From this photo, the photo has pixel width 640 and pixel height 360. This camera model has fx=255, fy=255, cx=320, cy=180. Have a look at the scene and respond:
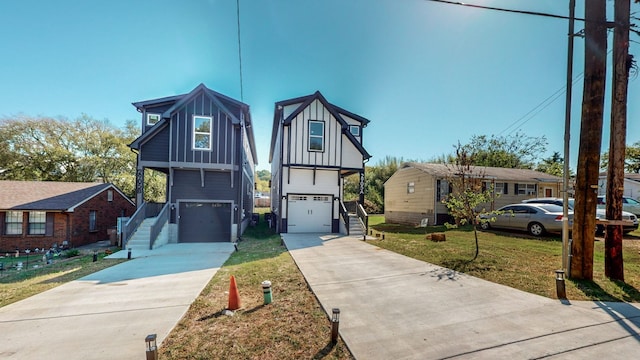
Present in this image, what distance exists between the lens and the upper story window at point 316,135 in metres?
15.1

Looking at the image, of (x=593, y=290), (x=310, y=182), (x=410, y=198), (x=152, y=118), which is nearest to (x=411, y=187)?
(x=410, y=198)

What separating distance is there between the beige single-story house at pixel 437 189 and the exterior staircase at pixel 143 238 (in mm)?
17115

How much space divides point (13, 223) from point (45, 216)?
1633 millimetres

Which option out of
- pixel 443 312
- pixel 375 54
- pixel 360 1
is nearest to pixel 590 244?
pixel 443 312

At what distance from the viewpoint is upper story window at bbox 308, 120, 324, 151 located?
15.1 m

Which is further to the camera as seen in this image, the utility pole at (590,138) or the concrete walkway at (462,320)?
the utility pole at (590,138)

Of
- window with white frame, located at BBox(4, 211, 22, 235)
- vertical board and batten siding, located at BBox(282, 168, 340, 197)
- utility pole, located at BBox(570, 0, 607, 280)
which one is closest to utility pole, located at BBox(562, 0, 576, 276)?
utility pole, located at BBox(570, 0, 607, 280)

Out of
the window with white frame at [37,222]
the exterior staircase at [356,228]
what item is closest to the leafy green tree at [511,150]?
the exterior staircase at [356,228]

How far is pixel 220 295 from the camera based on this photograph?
529 centimetres

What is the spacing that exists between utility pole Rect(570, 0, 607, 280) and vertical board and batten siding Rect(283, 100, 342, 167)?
424 inches

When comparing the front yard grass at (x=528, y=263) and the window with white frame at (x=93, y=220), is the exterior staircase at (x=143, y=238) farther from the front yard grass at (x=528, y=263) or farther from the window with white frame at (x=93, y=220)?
the front yard grass at (x=528, y=263)

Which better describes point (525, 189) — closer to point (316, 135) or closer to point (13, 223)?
point (316, 135)

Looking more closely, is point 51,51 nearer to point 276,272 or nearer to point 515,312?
point 276,272

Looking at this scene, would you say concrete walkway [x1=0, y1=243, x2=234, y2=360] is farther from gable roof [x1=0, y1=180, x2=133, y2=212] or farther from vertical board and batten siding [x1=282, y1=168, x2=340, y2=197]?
gable roof [x1=0, y1=180, x2=133, y2=212]
